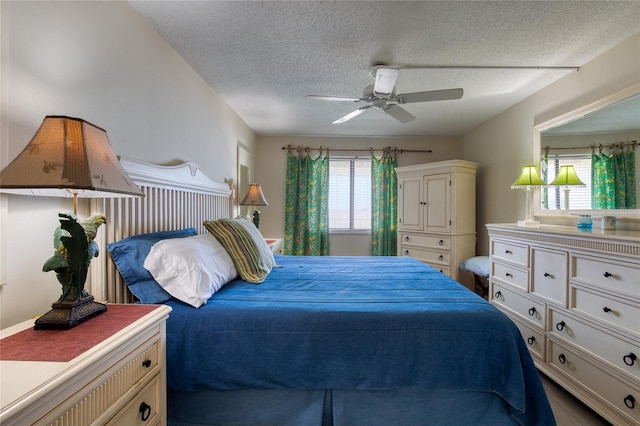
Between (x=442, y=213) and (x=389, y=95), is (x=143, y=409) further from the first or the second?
(x=442, y=213)

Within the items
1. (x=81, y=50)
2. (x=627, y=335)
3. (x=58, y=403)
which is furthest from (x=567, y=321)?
(x=81, y=50)

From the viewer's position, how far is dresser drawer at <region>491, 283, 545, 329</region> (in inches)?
78.2

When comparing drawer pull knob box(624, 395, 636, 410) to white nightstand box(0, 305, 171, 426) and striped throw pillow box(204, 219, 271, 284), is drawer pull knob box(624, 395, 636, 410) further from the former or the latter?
white nightstand box(0, 305, 171, 426)

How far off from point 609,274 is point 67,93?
289 cm

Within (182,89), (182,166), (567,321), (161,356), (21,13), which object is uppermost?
(182,89)

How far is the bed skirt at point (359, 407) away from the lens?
1.25 m

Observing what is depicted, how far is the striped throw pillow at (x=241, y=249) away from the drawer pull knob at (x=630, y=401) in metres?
2.05

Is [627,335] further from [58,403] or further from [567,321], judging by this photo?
[58,403]

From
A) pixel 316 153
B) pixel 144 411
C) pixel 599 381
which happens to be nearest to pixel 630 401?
pixel 599 381

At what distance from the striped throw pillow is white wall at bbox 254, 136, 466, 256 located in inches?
102

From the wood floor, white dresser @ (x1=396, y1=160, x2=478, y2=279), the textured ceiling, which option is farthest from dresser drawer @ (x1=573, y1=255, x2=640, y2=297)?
white dresser @ (x1=396, y1=160, x2=478, y2=279)

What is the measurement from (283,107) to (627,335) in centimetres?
328

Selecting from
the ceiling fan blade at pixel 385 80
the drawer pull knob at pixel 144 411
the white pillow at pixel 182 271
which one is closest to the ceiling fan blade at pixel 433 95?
the ceiling fan blade at pixel 385 80

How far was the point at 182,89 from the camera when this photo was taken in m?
2.18
